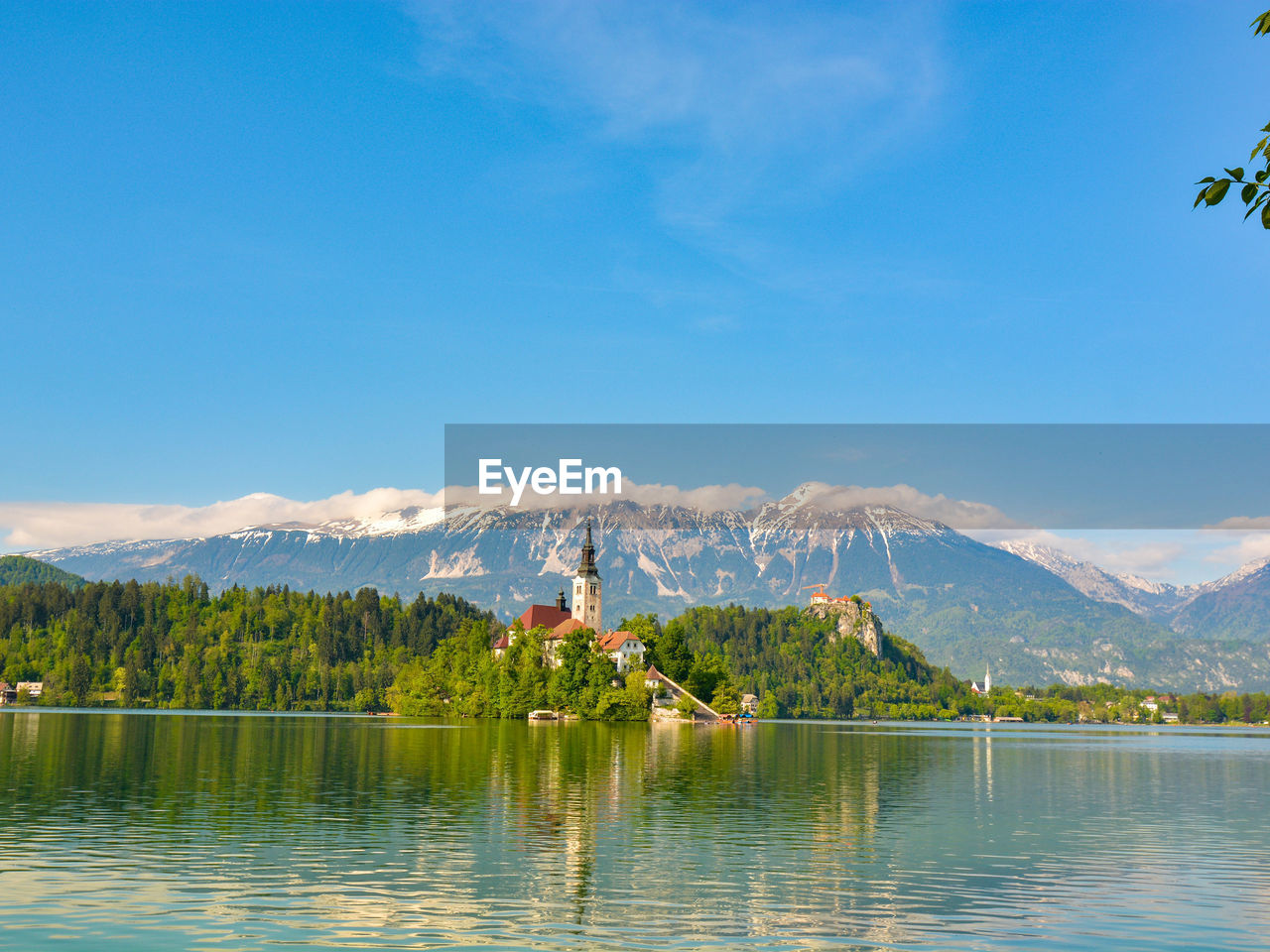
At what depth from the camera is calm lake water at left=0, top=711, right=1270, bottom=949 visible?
25.4m

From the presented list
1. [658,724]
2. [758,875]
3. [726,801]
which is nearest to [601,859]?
[758,875]

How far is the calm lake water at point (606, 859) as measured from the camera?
25.4m

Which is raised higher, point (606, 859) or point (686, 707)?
point (606, 859)

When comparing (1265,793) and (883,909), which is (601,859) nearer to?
(883,909)

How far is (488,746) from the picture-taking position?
97375 mm

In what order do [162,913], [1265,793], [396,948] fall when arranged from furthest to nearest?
[1265,793], [162,913], [396,948]

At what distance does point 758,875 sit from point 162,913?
16.0 meters

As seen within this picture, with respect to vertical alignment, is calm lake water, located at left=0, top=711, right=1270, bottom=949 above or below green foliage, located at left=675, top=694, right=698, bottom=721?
above

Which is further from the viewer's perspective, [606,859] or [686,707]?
[686,707]

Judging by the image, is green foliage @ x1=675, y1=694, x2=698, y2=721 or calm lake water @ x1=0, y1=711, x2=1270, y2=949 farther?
green foliage @ x1=675, y1=694, x2=698, y2=721

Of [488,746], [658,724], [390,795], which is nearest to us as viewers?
[390,795]

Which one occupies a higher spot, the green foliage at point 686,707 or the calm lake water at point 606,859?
the calm lake water at point 606,859

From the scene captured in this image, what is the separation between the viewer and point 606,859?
115ft

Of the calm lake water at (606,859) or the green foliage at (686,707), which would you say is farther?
the green foliage at (686,707)
